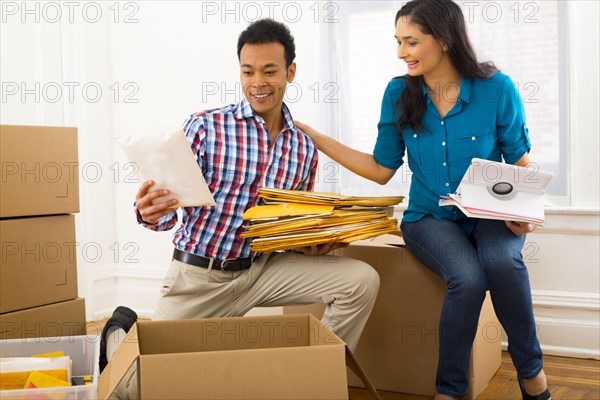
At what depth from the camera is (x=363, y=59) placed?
2.65 m

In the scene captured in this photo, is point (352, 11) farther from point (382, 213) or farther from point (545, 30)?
point (382, 213)

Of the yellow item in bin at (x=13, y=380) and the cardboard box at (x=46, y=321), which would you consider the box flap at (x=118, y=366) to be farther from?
the cardboard box at (x=46, y=321)

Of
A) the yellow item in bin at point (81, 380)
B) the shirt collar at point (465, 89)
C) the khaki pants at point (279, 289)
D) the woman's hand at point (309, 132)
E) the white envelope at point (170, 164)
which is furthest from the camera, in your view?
the woman's hand at point (309, 132)

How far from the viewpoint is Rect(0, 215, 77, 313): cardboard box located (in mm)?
1959

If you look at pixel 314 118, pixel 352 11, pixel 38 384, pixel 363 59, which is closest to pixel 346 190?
pixel 314 118

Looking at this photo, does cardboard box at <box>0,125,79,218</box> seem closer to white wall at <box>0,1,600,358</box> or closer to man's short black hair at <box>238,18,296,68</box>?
man's short black hair at <box>238,18,296,68</box>

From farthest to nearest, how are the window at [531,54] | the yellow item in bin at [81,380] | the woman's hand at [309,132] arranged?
the window at [531,54] < the woman's hand at [309,132] < the yellow item in bin at [81,380]

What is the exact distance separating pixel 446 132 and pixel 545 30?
0.74m

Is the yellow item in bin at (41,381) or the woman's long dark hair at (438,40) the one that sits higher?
the woman's long dark hair at (438,40)

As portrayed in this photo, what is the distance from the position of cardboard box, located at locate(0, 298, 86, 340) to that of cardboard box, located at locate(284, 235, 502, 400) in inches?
30.2

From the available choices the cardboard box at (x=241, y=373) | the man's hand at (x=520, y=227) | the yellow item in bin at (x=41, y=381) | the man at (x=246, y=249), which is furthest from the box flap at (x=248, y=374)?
the man's hand at (x=520, y=227)

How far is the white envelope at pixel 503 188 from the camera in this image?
169 centimetres

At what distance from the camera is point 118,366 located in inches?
46.7

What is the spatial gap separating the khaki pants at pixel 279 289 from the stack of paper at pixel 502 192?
33 centimetres
